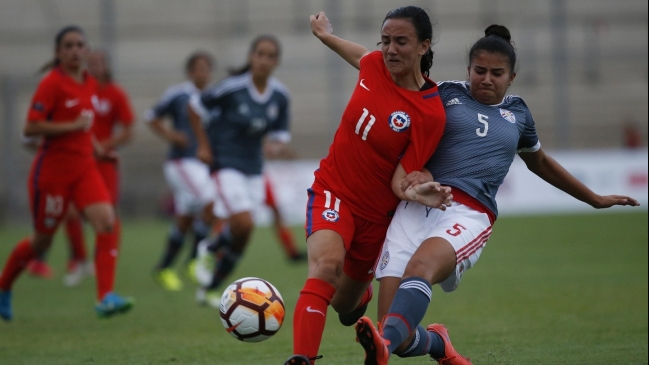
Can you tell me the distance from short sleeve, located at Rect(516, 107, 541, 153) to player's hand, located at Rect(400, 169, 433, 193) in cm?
85

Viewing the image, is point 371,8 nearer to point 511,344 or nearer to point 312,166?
point 312,166

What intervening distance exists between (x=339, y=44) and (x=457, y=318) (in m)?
3.15

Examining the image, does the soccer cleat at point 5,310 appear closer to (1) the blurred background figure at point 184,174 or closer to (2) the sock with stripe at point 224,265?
(2) the sock with stripe at point 224,265

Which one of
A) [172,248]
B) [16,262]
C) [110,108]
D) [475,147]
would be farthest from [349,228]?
[110,108]

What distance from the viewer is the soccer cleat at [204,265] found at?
9.67m

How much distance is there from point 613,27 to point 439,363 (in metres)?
21.2

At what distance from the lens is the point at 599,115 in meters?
24.1

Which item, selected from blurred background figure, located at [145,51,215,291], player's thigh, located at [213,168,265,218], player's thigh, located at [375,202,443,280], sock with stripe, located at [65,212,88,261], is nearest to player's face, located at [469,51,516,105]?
player's thigh, located at [375,202,443,280]

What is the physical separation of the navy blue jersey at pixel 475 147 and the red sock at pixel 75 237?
7.49 meters

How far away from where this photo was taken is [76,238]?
11648mm

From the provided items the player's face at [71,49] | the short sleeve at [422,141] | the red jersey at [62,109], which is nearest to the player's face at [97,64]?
the red jersey at [62,109]

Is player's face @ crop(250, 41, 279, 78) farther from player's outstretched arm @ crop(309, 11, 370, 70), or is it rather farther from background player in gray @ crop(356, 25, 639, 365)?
background player in gray @ crop(356, 25, 639, 365)

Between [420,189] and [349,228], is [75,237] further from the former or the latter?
[420,189]

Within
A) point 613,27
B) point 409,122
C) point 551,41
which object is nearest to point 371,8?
point 551,41
